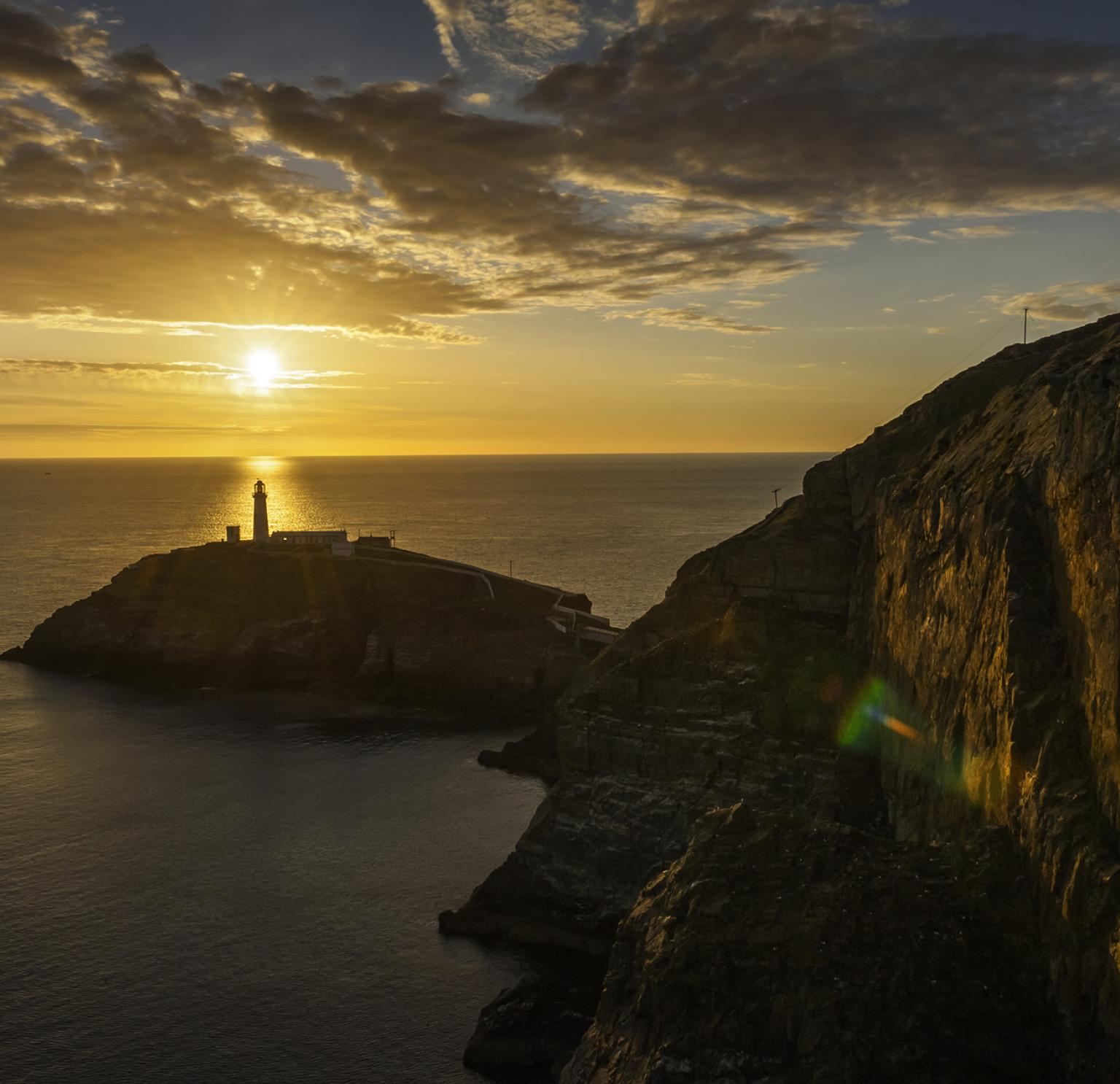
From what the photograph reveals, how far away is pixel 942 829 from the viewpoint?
73.2ft

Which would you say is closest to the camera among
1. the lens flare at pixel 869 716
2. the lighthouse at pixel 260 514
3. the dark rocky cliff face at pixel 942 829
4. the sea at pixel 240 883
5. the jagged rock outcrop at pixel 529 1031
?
the dark rocky cliff face at pixel 942 829

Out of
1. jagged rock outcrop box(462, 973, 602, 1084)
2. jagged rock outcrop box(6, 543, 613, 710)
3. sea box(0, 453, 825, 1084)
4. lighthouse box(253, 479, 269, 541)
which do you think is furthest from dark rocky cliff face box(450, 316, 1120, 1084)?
lighthouse box(253, 479, 269, 541)

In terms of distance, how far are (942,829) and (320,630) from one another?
68.0 metres

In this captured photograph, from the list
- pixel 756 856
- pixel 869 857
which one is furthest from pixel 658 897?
pixel 869 857

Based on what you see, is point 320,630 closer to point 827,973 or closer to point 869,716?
point 869,716

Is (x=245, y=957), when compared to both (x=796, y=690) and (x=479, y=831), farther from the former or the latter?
(x=796, y=690)

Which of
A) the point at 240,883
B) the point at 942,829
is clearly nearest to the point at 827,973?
the point at 942,829

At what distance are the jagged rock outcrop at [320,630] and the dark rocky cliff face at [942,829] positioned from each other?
151 feet

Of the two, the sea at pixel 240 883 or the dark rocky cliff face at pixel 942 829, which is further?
the sea at pixel 240 883

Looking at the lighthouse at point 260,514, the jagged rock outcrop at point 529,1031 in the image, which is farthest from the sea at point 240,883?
the lighthouse at point 260,514

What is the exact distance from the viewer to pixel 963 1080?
15836 millimetres

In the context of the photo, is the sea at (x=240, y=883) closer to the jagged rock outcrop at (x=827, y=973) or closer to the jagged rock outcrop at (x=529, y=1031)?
the jagged rock outcrop at (x=529, y=1031)

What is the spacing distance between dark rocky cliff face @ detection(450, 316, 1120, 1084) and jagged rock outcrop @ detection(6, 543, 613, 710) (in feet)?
151

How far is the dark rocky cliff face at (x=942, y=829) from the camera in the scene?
52.5 ft
